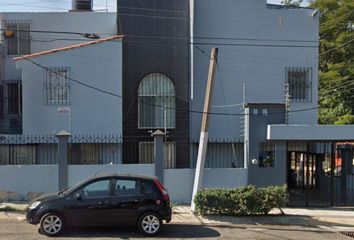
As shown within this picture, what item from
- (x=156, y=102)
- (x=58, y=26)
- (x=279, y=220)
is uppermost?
(x=58, y=26)

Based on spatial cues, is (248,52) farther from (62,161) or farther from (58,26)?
(62,161)

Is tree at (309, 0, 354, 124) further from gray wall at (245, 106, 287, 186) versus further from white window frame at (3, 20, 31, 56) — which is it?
white window frame at (3, 20, 31, 56)

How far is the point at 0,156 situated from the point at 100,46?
611 centimetres

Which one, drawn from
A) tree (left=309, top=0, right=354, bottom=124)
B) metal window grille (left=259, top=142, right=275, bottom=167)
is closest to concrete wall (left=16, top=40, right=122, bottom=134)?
metal window grille (left=259, top=142, right=275, bottom=167)

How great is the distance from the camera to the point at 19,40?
23453mm

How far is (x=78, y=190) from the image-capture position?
12.1 metres

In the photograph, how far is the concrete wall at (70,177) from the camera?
17.2 metres

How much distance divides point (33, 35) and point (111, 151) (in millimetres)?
6941

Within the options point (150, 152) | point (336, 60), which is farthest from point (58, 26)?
point (336, 60)

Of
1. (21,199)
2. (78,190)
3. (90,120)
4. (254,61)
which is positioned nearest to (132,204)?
(78,190)

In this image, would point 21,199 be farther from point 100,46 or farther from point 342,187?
point 342,187

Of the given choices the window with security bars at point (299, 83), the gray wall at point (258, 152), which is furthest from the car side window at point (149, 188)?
the window with security bars at point (299, 83)

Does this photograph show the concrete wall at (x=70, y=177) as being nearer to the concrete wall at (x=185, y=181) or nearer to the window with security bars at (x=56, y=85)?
the concrete wall at (x=185, y=181)

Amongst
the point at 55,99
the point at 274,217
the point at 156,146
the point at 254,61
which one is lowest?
the point at 274,217
